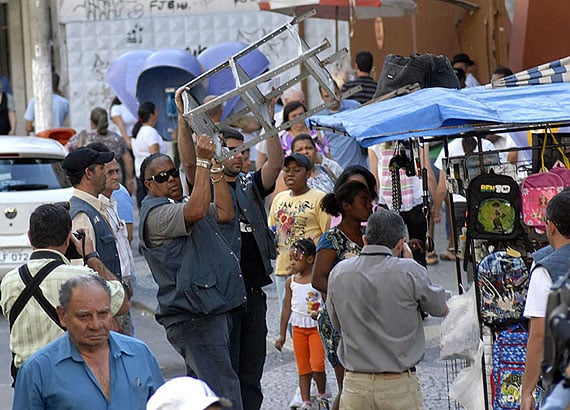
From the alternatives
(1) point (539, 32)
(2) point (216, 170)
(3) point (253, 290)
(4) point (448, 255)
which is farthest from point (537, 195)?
(1) point (539, 32)

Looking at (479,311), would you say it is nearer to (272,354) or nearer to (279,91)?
(279,91)

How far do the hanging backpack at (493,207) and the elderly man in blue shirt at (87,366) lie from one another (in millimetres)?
2678

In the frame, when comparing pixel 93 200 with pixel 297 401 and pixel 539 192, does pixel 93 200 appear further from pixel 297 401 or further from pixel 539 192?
pixel 539 192

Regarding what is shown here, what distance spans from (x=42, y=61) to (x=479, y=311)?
10547mm

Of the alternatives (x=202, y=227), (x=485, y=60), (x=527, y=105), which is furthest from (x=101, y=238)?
(x=485, y=60)

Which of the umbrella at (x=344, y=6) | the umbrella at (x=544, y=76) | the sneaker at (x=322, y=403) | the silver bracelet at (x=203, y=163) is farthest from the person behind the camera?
the umbrella at (x=344, y=6)

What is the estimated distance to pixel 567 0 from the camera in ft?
42.6

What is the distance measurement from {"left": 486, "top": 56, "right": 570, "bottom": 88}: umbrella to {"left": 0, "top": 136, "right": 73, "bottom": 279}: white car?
19.5 feet

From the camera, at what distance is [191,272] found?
6.90m

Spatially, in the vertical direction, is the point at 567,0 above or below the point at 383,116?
above

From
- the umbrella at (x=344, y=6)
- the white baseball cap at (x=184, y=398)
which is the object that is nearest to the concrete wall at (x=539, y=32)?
the umbrella at (x=344, y=6)

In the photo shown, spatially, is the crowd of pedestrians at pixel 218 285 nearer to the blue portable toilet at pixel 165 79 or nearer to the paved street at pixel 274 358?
the paved street at pixel 274 358

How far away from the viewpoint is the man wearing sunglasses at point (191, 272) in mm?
6883

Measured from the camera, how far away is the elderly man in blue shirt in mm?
4727
